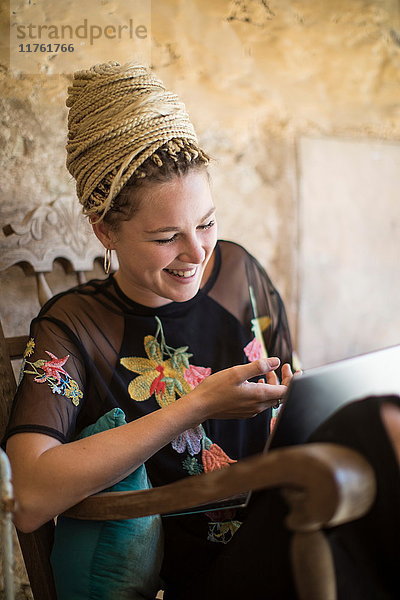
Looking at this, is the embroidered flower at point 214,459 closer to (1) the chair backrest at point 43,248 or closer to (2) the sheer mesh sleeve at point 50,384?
(2) the sheer mesh sleeve at point 50,384

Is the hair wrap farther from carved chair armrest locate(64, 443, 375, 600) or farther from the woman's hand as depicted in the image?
carved chair armrest locate(64, 443, 375, 600)

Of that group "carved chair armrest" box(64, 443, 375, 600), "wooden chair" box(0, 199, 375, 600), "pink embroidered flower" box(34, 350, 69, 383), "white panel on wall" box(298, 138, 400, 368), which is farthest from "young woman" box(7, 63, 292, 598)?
"white panel on wall" box(298, 138, 400, 368)

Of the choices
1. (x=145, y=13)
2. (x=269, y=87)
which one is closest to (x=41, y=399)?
(x=145, y=13)

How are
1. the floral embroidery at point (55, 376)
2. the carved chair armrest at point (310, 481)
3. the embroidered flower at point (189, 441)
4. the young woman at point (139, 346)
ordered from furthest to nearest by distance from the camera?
1. the embroidered flower at point (189, 441)
2. the floral embroidery at point (55, 376)
3. the young woman at point (139, 346)
4. the carved chair armrest at point (310, 481)

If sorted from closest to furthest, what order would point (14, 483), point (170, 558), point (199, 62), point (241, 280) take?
point (14, 483)
point (170, 558)
point (241, 280)
point (199, 62)

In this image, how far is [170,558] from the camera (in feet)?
3.92

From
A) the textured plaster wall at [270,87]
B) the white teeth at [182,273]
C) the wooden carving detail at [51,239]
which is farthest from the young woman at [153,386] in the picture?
the textured plaster wall at [270,87]

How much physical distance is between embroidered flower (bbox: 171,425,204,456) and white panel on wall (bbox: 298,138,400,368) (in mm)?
775

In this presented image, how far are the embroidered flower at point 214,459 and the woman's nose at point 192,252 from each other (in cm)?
39

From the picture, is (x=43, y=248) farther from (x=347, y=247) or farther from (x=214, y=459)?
(x=347, y=247)

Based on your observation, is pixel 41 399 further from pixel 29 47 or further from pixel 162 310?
pixel 29 47

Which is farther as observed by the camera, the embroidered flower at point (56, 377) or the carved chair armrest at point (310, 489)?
the embroidered flower at point (56, 377)

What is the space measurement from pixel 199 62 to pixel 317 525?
4.57 ft

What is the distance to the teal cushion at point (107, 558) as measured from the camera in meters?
1.03
